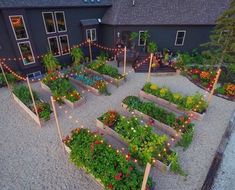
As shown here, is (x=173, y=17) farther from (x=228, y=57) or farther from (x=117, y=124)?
(x=117, y=124)

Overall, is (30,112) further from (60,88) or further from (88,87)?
(88,87)

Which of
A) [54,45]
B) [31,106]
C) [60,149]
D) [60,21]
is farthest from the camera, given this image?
[54,45]

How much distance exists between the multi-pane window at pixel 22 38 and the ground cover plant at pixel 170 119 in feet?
28.6

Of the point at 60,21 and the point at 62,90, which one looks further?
the point at 60,21

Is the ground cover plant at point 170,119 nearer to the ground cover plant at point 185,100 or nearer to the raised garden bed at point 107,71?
the ground cover plant at point 185,100

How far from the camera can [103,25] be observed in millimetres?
16656

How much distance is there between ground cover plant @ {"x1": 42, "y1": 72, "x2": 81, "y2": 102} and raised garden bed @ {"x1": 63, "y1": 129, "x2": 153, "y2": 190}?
12.4ft

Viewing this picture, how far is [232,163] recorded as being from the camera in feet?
23.7

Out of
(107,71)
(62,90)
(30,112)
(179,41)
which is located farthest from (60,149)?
(179,41)

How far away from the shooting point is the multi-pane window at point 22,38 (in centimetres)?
1172

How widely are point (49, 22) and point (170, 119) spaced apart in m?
11.9

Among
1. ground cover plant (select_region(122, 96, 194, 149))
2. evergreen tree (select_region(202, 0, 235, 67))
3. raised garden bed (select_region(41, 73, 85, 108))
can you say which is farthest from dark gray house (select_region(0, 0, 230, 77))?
ground cover plant (select_region(122, 96, 194, 149))

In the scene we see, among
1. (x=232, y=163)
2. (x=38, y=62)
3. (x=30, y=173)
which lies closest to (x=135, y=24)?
(x=38, y=62)

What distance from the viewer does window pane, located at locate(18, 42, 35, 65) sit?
12683mm
